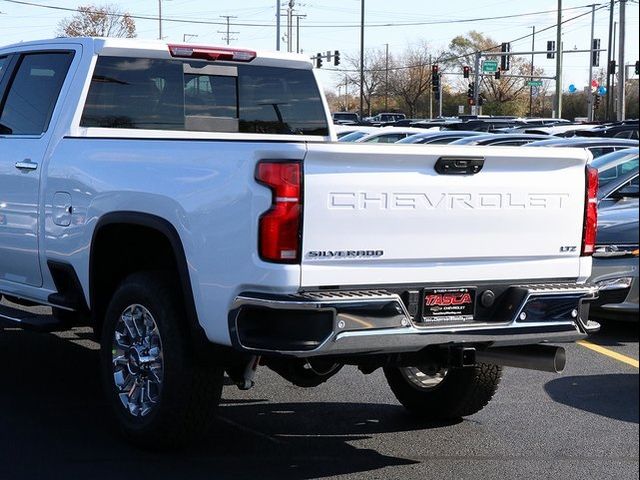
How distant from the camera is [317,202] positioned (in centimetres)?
443

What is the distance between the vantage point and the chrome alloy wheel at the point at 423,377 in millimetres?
6137

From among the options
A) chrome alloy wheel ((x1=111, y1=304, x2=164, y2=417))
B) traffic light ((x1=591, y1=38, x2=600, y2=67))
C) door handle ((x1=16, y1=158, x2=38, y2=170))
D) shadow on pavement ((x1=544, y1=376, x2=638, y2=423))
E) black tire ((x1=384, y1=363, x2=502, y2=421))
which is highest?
traffic light ((x1=591, y1=38, x2=600, y2=67))

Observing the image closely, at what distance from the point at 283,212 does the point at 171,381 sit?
1161mm

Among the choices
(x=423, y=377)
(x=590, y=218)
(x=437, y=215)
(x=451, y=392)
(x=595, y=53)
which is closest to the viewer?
(x=437, y=215)

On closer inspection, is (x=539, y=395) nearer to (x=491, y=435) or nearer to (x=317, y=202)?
(x=491, y=435)

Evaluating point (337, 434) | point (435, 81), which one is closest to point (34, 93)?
point (337, 434)

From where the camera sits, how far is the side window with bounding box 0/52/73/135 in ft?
21.6

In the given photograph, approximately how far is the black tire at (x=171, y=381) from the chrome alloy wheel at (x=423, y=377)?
1.51 metres

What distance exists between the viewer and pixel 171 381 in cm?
502

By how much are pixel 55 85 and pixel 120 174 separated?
149 centimetres

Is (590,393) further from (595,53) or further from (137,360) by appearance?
(137,360)

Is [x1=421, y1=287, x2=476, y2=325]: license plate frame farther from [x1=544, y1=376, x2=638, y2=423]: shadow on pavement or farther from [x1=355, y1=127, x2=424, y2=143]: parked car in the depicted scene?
[x1=355, y1=127, x2=424, y2=143]: parked car

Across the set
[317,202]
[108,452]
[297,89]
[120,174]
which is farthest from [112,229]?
[297,89]

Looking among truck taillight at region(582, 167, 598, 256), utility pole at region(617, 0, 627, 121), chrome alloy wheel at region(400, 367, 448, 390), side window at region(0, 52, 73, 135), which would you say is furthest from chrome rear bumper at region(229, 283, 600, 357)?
side window at region(0, 52, 73, 135)
